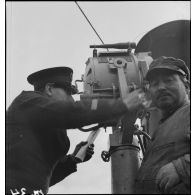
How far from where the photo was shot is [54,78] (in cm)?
321

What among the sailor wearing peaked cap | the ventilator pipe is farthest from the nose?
the sailor wearing peaked cap

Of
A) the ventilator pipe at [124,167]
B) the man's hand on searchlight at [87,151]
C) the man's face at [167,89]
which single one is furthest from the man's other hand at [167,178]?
the man's hand on searchlight at [87,151]

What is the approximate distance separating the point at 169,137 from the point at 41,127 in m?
0.93

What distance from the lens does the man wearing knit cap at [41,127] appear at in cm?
269

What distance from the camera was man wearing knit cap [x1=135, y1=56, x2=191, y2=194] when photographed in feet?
8.14

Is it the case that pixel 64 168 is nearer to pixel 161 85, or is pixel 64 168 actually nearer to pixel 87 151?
pixel 87 151

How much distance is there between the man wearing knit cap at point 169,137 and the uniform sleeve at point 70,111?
428 millimetres

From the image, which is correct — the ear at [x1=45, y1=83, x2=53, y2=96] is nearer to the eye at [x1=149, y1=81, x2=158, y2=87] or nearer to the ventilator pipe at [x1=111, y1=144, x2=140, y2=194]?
the ventilator pipe at [x1=111, y1=144, x2=140, y2=194]

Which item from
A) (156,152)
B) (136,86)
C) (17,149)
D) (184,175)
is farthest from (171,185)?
(17,149)

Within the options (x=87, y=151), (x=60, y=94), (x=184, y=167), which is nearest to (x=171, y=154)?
(x=184, y=167)

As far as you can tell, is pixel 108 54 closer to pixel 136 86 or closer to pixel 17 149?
pixel 136 86

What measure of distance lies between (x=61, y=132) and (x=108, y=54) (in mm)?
740

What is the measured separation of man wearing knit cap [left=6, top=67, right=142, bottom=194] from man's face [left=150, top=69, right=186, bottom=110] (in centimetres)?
36

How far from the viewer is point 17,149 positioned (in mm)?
2764
